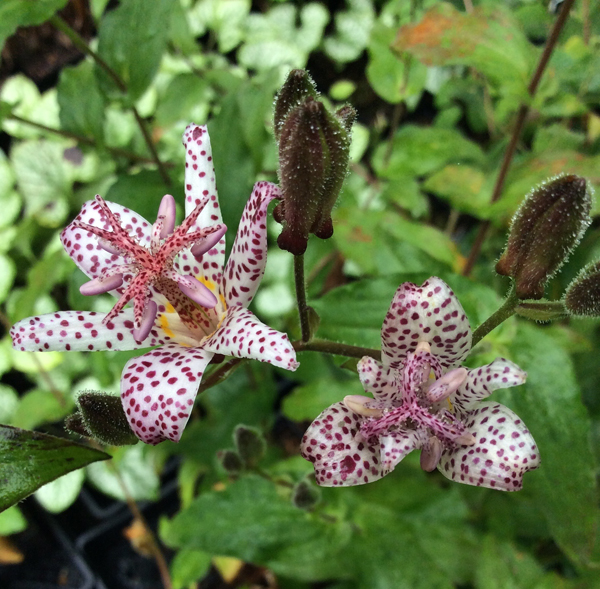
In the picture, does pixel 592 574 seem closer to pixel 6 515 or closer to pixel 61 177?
pixel 6 515

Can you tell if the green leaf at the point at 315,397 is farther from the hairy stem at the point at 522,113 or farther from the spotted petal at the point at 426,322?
the spotted petal at the point at 426,322

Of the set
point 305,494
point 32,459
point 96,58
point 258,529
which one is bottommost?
point 258,529

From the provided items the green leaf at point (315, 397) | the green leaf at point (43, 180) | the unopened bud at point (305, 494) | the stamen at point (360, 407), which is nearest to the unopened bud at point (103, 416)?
the stamen at point (360, 407)

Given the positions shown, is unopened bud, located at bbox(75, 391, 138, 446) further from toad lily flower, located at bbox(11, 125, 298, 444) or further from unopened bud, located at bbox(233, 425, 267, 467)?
unopened bud, located at bbox(233, 425, 267, 467)

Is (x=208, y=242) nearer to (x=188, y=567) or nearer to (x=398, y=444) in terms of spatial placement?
A: (x=398, y=444)

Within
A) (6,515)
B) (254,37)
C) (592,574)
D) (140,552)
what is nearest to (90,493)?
(140,552)

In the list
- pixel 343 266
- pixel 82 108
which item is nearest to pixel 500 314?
pixel 82 108

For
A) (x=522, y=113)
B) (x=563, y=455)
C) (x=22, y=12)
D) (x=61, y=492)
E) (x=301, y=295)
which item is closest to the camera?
(x=301, y=295)
